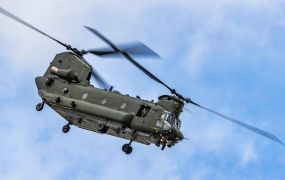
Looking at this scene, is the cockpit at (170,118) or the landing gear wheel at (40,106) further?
the landing gear wheel at (40,106)

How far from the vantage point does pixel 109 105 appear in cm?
4444

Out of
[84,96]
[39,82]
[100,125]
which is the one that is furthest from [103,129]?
[39,82]

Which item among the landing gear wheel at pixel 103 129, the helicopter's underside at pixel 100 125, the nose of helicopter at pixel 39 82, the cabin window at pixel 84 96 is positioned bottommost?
the landing gear wheel at pixel 103 129

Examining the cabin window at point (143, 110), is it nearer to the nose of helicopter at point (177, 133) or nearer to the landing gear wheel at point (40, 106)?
the nose of helicopter at point (177, 133)

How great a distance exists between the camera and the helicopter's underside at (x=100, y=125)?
1706 inches

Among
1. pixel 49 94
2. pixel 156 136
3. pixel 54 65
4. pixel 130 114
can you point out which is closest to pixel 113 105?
pixel 130 114

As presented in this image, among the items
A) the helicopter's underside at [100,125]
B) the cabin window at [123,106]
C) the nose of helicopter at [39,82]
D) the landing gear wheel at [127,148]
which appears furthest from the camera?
the nose of helicopter at [39,82]

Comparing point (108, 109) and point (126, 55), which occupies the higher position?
point (126, 55)

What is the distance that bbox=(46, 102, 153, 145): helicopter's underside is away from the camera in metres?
43.3

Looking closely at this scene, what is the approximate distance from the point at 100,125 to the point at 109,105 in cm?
202

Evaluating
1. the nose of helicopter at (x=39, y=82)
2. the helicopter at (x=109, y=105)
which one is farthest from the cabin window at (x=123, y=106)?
the nose of helicopter at (x=39, y=82)

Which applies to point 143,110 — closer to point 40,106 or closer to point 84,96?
point 84,96

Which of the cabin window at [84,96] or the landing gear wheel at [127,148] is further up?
the cabin window at [84,96]

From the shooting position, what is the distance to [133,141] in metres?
44.0
